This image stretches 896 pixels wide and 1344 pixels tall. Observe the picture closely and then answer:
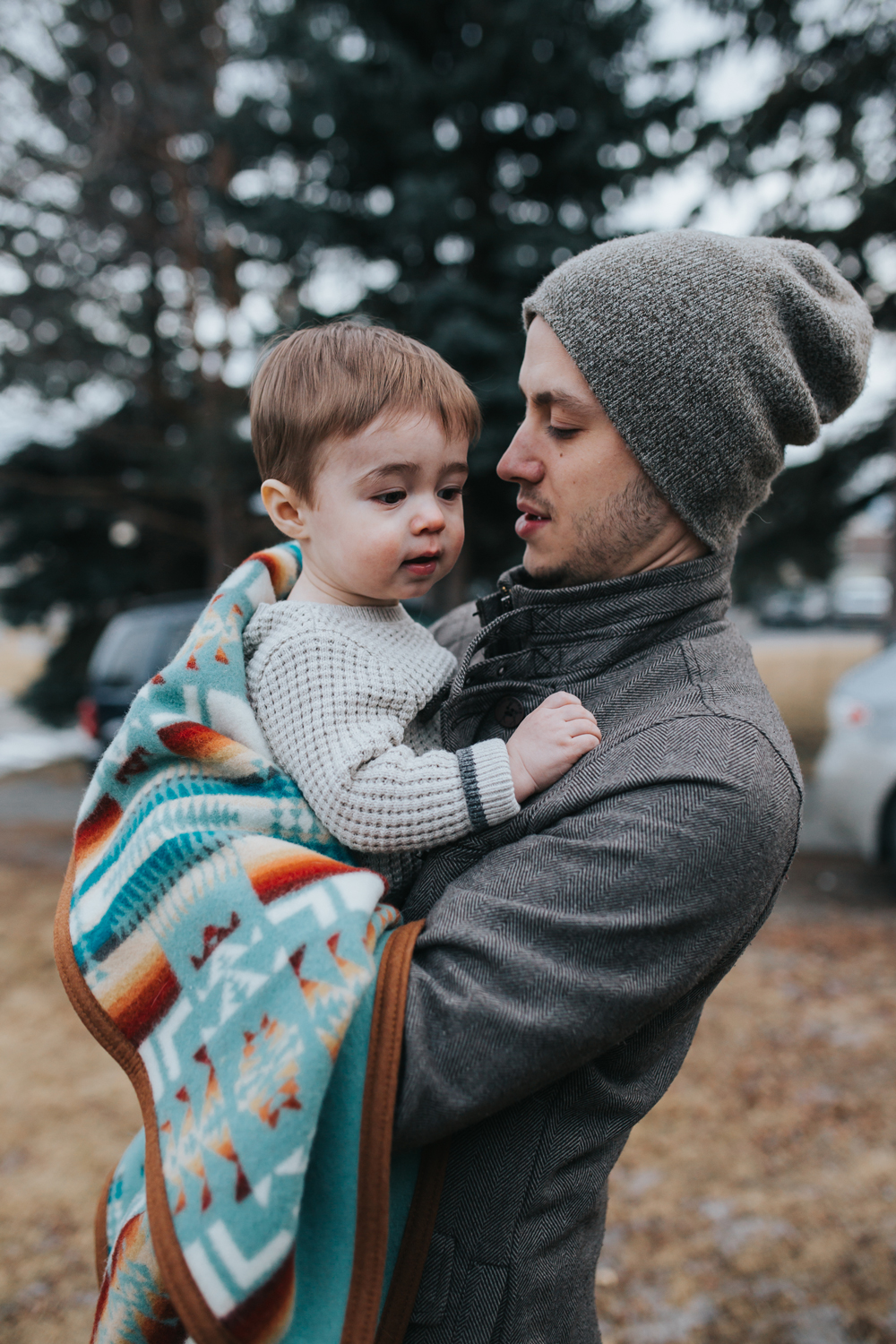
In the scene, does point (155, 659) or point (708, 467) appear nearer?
point (708, 467)

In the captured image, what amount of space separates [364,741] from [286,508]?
0.56 metres

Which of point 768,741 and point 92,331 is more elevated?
point 92,331

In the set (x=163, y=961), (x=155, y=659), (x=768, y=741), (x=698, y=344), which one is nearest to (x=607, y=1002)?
(x=768, y=741)

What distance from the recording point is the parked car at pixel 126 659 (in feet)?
24.1

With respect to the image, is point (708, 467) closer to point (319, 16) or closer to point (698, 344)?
point (698, 344)

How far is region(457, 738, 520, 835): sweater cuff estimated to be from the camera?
4.16ft

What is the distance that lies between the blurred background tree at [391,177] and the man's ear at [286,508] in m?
5.25

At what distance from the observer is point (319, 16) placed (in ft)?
22.9

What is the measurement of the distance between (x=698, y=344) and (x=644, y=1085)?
3.53 ft

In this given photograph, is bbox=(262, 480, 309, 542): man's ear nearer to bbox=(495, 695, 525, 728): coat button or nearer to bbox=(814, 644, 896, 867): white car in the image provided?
bbox=(495, 695, 525, 728): coat button

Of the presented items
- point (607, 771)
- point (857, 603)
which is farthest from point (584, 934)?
point (857, 603)

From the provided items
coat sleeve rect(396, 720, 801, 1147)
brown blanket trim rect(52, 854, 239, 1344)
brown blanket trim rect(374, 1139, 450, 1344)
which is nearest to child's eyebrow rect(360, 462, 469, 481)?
coat sleeve rect(396, 720, 801, 1147)

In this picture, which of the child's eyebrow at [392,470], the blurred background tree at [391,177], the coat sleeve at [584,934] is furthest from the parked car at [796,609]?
the coat sleeve at [584,934]

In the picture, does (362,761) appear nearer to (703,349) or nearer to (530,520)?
(530,520)
